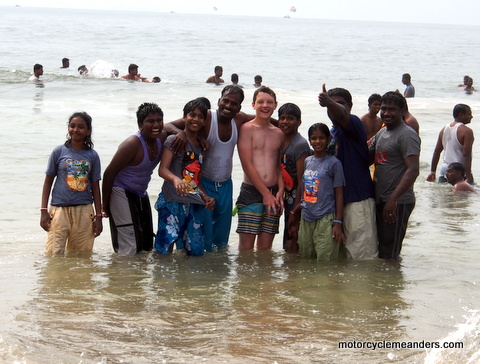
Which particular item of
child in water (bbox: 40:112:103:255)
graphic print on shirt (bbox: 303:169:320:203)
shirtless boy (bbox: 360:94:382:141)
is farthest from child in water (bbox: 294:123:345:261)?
shirtless boy (bbox: 360:94:382:141)

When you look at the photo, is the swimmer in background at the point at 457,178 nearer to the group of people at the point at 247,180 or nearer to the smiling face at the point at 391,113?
the group of people at the point at 247,180

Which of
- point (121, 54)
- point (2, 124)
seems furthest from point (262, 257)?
point (121, 54)

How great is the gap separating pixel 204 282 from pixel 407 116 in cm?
315

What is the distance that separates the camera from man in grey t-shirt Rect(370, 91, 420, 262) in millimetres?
5886

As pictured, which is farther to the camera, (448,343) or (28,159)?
(28,159)

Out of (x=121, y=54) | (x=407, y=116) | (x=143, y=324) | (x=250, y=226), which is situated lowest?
(x=143, y=324)

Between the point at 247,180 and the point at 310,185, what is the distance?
0.62 meters

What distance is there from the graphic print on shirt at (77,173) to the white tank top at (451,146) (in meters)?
6.49

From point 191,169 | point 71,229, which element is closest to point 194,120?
point 191,169

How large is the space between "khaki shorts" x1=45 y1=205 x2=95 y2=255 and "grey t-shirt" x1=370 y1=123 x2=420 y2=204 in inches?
96.6

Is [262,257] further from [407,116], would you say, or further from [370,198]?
[407,116]

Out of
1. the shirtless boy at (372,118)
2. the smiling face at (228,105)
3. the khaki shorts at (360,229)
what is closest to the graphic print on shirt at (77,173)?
the smiling face at (228,105)

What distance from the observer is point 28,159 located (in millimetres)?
12672

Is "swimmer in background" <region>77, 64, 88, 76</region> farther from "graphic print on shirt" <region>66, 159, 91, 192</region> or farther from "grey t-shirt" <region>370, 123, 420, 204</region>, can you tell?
"grey t-shirt" <region>370, 123, 420, 204</region>
